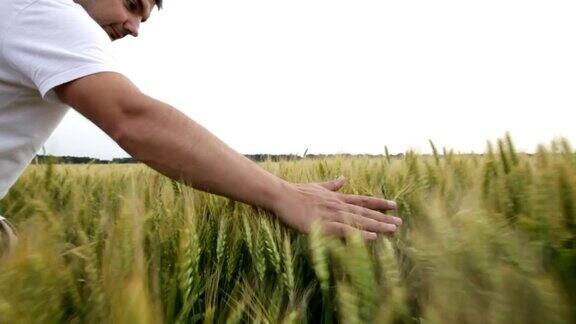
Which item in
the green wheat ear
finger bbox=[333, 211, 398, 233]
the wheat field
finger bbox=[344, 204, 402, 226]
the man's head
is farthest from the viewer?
the man's head

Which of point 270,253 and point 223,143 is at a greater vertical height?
point 223,143

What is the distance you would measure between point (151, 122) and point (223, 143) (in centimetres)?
17

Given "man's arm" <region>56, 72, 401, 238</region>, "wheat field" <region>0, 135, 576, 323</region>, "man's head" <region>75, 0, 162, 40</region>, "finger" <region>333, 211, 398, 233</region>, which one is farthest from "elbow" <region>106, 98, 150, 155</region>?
"man's head" <region>75, 0, 162, 40</region>

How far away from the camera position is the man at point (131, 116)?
115cm

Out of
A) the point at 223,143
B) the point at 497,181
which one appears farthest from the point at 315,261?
the point at 223,143

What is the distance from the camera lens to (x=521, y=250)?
0.51 m

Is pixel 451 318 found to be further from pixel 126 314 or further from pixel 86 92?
pixel 86 92

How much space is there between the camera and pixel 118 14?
1.80 metres

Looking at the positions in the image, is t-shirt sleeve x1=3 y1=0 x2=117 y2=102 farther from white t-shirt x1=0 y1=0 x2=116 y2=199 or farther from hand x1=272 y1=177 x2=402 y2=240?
hand x1=272 y1=177 x2=402 y2=240

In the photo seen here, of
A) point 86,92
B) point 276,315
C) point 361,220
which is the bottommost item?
point 276,315

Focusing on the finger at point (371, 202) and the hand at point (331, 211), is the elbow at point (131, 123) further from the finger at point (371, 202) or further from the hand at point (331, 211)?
the finger at point (371, 202)

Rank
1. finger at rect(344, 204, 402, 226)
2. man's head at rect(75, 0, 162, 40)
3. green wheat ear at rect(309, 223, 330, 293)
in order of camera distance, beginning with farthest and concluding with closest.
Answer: man's head at rect(75, 0, 162, 40) < finger at rect(344, 204, 402, 226) < green wheat ear at rect(309, 223, 330, 293)

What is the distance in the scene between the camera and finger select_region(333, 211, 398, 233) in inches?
40.1

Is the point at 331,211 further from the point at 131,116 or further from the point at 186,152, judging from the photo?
the point at 131,116
